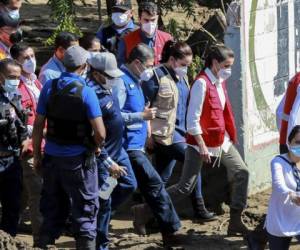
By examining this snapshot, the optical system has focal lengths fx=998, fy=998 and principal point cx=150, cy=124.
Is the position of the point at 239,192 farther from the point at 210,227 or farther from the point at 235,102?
the point at 235,102

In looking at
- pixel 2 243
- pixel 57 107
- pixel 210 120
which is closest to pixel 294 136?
pixel 210 120

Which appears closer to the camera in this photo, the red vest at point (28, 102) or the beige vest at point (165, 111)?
the red vest at point (28, 102)

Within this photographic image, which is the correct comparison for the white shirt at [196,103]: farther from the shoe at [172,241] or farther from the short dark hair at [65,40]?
the short dark hair at [65,40]

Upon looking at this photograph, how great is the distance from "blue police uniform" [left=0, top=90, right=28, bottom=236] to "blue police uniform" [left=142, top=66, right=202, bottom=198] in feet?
4.39

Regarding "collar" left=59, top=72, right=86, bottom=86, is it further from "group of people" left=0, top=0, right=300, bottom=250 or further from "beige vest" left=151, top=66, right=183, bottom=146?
"beige vest" left=151, top=66, right=183, bottom=146

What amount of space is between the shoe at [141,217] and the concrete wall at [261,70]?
1622 mm

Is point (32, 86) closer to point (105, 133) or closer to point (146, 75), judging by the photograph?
point (146, 75)

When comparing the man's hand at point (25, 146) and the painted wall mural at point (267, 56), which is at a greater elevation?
the painted wall mural at point (267, 56)

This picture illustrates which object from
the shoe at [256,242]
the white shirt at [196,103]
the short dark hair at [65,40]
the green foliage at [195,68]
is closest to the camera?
the shoe at [256,242]

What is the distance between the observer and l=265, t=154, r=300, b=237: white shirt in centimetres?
789

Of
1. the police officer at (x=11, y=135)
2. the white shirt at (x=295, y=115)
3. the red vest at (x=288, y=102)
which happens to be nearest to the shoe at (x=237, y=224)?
the red vest at (x=288, y=102)

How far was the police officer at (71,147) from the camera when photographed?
7680 mm

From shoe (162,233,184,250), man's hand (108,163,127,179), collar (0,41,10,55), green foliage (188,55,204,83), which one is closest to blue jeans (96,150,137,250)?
man's hand (108,163,127,179)

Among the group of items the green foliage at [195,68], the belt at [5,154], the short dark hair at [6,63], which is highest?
the short dark hair at [6,63]
